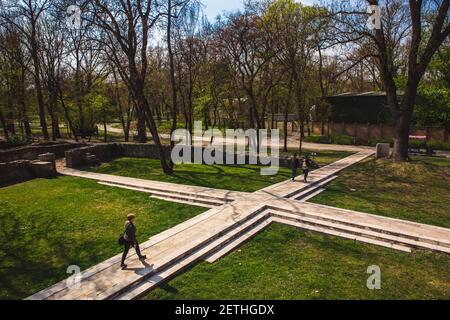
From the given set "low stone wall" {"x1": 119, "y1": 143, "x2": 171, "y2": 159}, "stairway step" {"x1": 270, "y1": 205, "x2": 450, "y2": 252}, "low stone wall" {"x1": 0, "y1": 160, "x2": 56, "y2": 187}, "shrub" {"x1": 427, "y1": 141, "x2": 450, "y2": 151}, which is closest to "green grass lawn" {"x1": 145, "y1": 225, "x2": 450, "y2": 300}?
"stairway step" {"x1": 270, "y1": 205, "x2": 450, "y2": 252}

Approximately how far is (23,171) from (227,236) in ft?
53.8

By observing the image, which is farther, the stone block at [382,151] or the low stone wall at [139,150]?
the low stone wall at [139,150]

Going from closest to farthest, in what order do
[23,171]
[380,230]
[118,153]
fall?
[380,230] < [23,171] < [118,153]

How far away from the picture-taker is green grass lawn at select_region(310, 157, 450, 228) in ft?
44.9

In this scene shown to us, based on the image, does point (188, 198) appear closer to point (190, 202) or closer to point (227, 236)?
point (190, 202)

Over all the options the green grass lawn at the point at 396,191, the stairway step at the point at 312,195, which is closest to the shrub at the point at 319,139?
the green grass lawn at the point at 396,191

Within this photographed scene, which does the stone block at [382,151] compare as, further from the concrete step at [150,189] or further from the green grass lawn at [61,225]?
the green grass lawn at [61,225]

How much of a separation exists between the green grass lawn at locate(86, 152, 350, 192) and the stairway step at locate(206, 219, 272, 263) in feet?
15.1

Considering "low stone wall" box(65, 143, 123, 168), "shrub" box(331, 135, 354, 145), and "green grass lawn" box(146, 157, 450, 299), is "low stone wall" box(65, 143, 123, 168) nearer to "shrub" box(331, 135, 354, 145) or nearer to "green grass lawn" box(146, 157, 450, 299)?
"green grass lawn" box(146, 157, 450, 299)

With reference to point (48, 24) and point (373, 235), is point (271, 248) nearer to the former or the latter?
point (373, 235)

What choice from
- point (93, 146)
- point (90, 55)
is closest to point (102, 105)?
point (90, 55)

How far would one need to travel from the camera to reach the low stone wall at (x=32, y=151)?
23.9 meters

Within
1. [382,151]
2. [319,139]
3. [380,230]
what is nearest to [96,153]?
[380,230]

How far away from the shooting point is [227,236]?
37.1 ft
